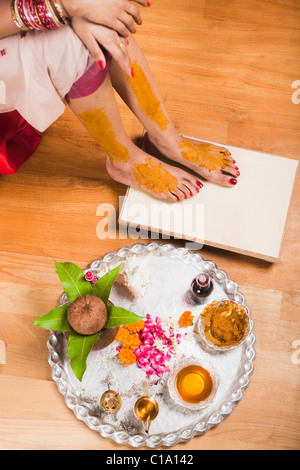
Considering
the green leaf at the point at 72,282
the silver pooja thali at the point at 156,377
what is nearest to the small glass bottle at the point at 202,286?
the silver pooja thali at the point at 156,377

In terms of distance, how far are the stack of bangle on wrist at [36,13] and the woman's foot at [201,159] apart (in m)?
0.47

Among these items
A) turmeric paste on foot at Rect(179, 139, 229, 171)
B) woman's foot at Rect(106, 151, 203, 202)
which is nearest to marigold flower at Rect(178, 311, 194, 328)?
woman's foot at Rect(106, 151, 203, 202)

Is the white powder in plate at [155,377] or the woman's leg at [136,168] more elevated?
the woman's leg at [136,168]

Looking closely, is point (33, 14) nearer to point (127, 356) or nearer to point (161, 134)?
point (161, 134)

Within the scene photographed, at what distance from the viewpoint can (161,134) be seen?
3.91 ft

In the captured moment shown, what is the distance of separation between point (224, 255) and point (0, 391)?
0.74 m

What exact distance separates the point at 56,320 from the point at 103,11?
0.66 meters

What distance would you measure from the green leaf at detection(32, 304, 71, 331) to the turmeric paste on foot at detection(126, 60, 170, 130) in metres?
0.58

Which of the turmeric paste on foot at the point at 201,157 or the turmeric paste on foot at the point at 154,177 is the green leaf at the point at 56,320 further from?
the turmeric paste on foot at the point at 201,157

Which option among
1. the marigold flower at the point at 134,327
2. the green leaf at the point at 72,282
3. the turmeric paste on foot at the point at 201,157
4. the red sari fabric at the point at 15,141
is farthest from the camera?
the turmeric paste on foot at the point at 201,157

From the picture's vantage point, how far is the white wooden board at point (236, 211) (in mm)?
1190

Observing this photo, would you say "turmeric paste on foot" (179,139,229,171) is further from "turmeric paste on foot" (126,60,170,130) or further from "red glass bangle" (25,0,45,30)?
"red glass bangle" (25,0,45,30)

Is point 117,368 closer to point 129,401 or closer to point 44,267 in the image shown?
point 129,401

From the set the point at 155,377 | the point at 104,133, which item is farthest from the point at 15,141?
the point at 155,377
